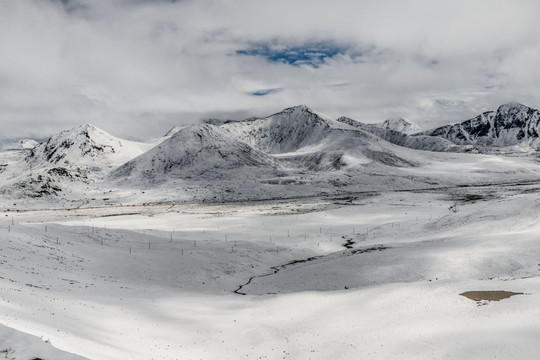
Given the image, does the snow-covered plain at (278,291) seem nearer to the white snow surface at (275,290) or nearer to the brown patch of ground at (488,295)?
the white snow surface at (275,290)

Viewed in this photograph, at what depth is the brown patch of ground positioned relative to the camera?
2242cm

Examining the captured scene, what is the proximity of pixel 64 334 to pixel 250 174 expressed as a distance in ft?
573

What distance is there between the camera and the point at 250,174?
19288 cm

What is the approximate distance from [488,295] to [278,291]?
17.9 m

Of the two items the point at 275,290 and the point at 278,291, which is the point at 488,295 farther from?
the point at 275,290

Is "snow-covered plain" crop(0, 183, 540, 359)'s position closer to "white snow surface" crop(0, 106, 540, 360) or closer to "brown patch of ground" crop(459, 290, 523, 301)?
"white snow surface" crop(0, 106, 540, 360)

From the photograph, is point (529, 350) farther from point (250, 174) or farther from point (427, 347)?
point (250, 174)

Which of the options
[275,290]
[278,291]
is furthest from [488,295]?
[275,290]

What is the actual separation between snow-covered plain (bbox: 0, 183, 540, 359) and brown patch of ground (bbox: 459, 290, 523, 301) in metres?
0.74

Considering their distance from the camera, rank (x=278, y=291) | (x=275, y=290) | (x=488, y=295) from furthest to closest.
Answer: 1. (x=275, y=290)
2. (x=278, y=291)
3. (x=488, y=295)

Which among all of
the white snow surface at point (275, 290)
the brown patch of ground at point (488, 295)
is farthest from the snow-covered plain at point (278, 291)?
the brown patch of ground at point (488, 295)

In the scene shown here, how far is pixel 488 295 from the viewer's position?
23.1 m

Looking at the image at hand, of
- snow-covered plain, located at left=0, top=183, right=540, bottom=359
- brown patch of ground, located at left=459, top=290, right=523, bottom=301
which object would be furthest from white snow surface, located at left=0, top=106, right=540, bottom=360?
brown patch of ground, located at left=459, top=290, right=523, bottom=301

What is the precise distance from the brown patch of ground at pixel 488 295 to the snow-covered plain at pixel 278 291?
29.3 inches
